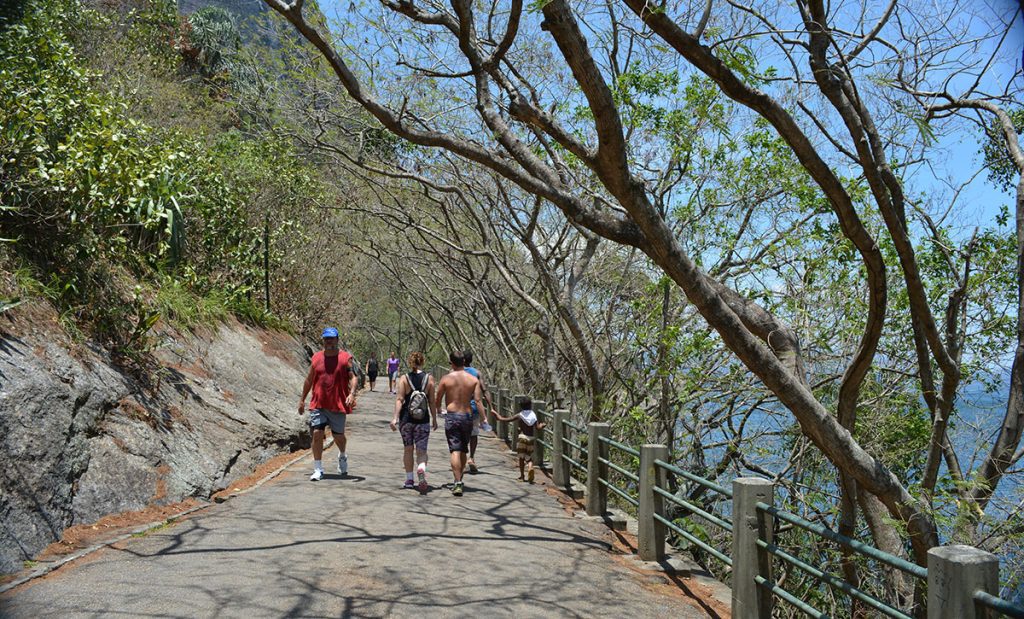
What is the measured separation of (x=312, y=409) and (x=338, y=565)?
4157mm

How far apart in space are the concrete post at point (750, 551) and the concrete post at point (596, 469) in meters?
3.70

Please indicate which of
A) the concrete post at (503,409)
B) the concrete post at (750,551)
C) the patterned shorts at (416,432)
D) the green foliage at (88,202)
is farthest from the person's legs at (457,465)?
the concrete post at (503,409)

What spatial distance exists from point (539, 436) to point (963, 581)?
10.8 metres

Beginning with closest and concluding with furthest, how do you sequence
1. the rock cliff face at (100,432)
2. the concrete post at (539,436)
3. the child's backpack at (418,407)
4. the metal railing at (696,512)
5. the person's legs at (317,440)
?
the metal railing at (696,512)
the rock cliff face at (100,432)
the child's backpack at (418,407)
the person's legs at (317,440)
the concrete post at (539,436)

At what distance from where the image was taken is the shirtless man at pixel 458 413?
33.8ft

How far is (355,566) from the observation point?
6469 mm

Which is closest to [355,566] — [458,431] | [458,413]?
[458,431]

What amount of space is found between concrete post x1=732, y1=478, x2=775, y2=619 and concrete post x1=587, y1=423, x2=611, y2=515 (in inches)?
146

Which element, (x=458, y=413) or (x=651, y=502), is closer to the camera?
(x=651, y=502)

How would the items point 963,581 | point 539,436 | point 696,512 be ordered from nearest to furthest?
point 963,581, point 696,512, point 539,436

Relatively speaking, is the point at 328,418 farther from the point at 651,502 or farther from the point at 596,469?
the point at 651,502

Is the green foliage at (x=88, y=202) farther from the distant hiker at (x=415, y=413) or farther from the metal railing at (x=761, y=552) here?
the metal railing at (x=761, y=552)

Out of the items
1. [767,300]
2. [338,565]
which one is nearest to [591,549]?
[338,565]

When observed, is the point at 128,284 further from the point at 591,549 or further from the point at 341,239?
the point at 341,239
